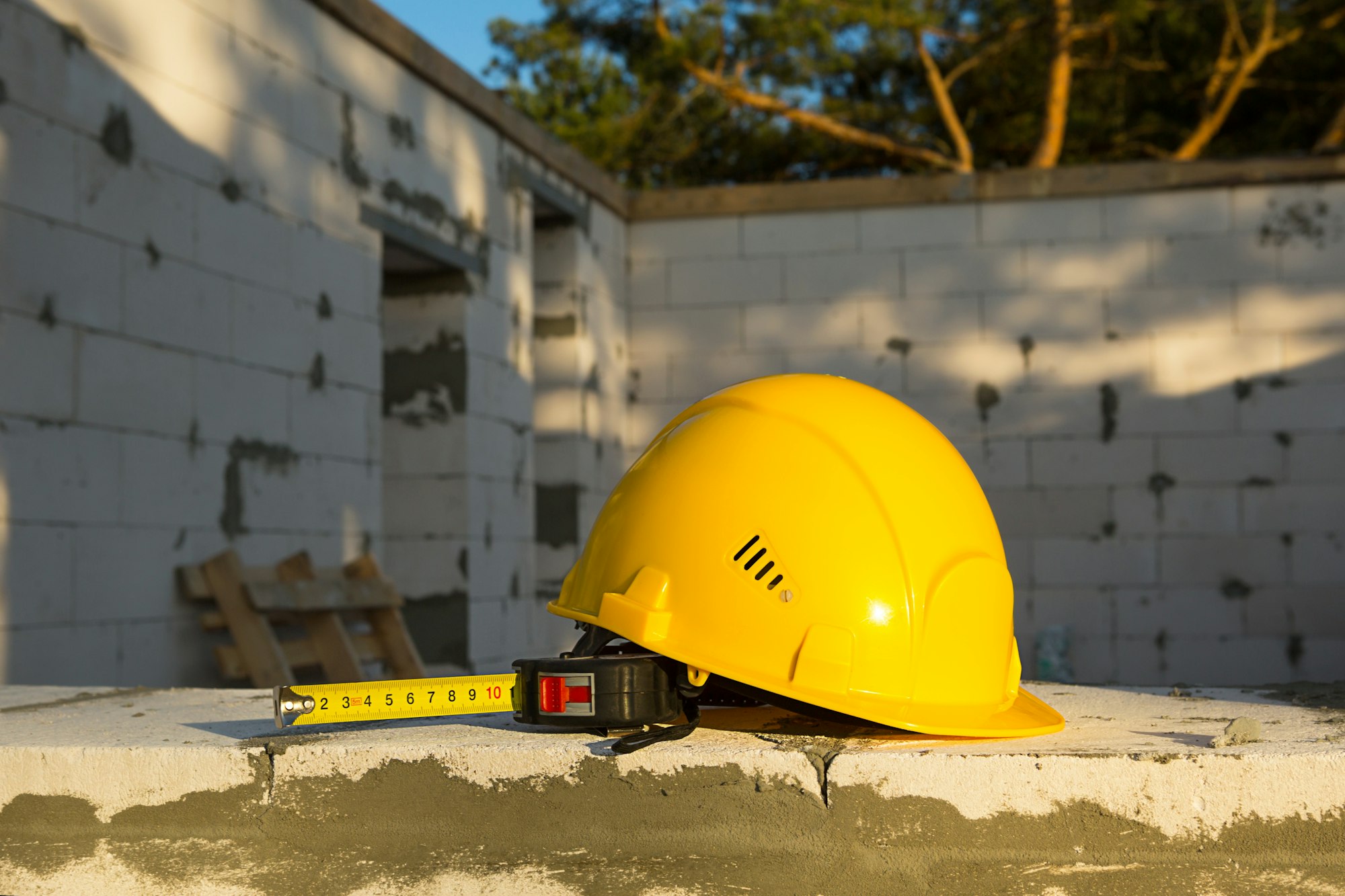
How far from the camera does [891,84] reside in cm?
1488

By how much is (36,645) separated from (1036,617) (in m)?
6.02

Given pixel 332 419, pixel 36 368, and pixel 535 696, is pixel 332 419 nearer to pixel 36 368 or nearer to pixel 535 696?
pixel 36 368

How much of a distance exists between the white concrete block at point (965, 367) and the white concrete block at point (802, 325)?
440 mm

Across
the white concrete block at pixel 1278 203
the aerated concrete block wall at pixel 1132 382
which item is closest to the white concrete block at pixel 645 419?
the aerated concrete block wall at pixel 1132 382

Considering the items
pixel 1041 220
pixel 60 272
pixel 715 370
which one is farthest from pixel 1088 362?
pixel 60 272

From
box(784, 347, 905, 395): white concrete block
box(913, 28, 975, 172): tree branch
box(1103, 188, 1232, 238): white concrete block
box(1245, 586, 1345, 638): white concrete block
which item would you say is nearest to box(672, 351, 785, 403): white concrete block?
box(784, 347, 905, 395): white concrete block

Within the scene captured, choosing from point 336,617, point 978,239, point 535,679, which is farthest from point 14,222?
point 978,239

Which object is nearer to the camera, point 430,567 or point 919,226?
point 430,567

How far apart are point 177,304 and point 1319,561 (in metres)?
6.72

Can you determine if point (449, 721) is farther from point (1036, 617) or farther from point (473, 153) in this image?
point (1036, 617)

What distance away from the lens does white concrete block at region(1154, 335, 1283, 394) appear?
825cm

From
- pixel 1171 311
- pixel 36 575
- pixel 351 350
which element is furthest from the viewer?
pixel 1171 311

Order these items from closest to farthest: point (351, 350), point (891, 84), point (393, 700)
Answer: point (393, 700), point (351, 350), point (891, 84)

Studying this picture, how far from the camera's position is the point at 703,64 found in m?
13.2
